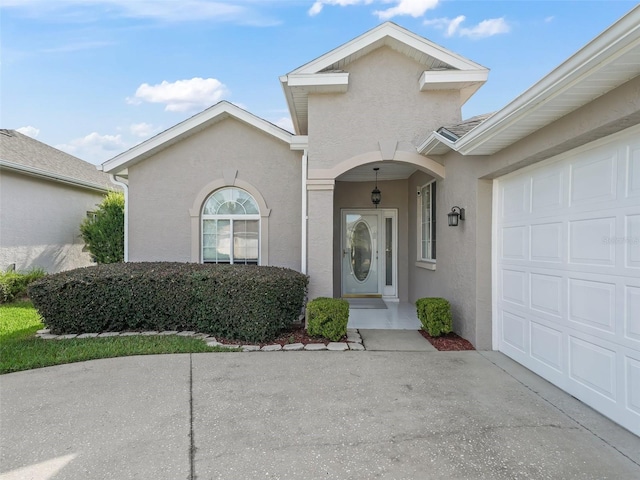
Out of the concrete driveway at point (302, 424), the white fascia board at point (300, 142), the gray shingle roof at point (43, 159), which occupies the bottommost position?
the concrete driveway at point (302, 424)

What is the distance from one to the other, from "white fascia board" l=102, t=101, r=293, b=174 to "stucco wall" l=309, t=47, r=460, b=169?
1.22 metres

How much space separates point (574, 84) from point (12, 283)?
41.5 feet

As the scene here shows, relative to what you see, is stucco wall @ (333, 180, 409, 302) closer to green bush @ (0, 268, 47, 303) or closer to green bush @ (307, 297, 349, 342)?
green bush @ (307, 297, 349, 342)

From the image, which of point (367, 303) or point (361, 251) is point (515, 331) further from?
point (361, 251)

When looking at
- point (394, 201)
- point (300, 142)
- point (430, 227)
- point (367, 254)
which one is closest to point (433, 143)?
point (430, 227)

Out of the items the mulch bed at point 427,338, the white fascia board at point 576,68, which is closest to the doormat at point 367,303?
the mulch bed at point 427,338

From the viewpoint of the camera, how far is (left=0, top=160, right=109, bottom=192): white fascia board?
33.3 ft

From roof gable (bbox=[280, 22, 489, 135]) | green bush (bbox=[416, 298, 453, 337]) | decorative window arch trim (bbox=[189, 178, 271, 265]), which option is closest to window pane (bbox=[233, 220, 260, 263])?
decorative window arch trim (bbox=[189, 178, 271, 265])

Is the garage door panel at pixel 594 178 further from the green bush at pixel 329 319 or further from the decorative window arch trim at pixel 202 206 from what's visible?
the decorative window arch trim at pixel 202 206

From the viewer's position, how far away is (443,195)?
7137mm

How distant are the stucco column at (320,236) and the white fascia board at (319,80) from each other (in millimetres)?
1835

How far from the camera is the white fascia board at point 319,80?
6898 millimetres

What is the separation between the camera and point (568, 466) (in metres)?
2.83

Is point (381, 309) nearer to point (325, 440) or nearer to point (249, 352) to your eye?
point (249, 352)
